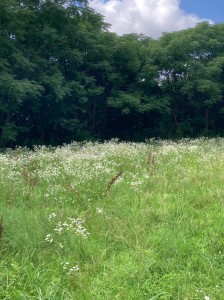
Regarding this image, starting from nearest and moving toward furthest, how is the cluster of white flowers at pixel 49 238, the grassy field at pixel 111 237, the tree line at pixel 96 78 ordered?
the grassy field at pixel 111 237, the cluster of white flowers at pixel 49 238, the tree line at pixel 96 78

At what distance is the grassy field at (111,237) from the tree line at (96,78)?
26.4ft

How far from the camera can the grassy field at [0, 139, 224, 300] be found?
10.5 ft

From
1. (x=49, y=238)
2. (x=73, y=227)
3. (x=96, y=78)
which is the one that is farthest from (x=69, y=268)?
(x=96, y=78)

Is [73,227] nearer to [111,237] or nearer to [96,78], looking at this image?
[111,237]

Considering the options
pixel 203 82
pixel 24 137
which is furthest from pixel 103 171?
pixel 203 82

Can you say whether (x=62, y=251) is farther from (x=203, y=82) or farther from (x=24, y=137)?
(x=203, y=82)

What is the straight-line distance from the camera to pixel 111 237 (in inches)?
163

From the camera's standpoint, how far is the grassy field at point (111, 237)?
10.5 ft

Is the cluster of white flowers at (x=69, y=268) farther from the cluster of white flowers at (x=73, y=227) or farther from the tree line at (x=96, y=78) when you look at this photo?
the tree line at (x=96, y=78)

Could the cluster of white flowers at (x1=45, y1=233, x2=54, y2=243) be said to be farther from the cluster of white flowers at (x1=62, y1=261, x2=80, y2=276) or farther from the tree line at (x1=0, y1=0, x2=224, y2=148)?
the tree line at (x1=0, y1=0, x2=224, y2=148)

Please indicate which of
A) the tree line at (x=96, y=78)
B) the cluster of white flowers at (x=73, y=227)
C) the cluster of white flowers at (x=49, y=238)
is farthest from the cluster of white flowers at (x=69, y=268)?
the tree line at (x=96, y=78)

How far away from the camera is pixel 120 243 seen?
4.03 m

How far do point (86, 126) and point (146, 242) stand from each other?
52.1 feet

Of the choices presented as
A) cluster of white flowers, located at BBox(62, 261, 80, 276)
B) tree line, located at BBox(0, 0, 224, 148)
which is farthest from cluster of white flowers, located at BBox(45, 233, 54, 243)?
tree line, located at BBox(0, 0, 224, 148)
